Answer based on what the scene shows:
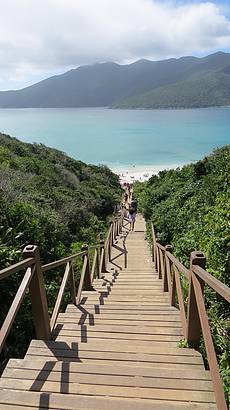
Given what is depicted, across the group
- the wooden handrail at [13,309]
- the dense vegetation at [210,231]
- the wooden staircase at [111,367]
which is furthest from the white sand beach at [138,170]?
the wooden handrail at [13,309]

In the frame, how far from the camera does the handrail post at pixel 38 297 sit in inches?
141

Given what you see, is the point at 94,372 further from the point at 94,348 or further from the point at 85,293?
the point at 85,293

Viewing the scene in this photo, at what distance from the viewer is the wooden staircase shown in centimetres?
264

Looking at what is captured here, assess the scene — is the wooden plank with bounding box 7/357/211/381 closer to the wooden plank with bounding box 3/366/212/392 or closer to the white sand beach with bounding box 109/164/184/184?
the wooden plank with bounding box 3/366/212/392

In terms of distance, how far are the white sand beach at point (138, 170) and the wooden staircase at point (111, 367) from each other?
51.4 metres

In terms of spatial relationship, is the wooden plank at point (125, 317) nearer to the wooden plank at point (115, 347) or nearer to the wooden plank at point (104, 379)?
the wooden plank at point (115, 347)

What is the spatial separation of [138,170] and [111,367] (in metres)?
64.5

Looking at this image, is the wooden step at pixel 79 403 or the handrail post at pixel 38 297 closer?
the wooden step at pixel 79 403

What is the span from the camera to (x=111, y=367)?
3.13 m

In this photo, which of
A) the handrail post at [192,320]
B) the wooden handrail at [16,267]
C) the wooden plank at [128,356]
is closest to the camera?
the wooden handrail at [16,267]

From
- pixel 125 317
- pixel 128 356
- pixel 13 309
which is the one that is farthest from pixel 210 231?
pixel 13 309

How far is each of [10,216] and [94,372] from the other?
6.89 metres

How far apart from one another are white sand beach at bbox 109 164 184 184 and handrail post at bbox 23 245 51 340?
52.1 meters

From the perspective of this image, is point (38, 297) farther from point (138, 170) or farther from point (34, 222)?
point (138, 170)
